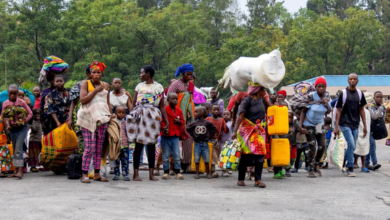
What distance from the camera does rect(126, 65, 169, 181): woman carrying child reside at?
1006 cm

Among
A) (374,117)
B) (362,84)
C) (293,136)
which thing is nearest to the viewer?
(293,136)

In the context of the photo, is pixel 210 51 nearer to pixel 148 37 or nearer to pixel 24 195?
pixel 148 37

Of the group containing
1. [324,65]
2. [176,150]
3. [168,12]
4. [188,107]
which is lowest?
[176,150]

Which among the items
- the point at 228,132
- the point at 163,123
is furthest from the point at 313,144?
the point at 163,123

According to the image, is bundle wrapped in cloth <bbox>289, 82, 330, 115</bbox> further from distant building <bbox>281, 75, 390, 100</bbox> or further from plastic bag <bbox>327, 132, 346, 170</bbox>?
distant building <bbox>281, 75, 390, 100</bbox>

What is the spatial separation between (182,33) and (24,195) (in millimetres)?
57450

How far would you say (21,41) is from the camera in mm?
61375

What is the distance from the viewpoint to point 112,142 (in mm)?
9945

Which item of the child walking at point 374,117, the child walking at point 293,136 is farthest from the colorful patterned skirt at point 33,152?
the child walking at point 374,117

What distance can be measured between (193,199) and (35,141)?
5189 mm

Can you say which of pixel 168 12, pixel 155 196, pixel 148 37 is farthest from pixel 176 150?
pixel 168 12

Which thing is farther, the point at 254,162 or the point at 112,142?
the point at 112,142

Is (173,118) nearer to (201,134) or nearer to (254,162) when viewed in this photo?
(201,134)

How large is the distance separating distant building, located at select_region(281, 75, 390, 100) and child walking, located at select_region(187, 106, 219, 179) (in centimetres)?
4346
